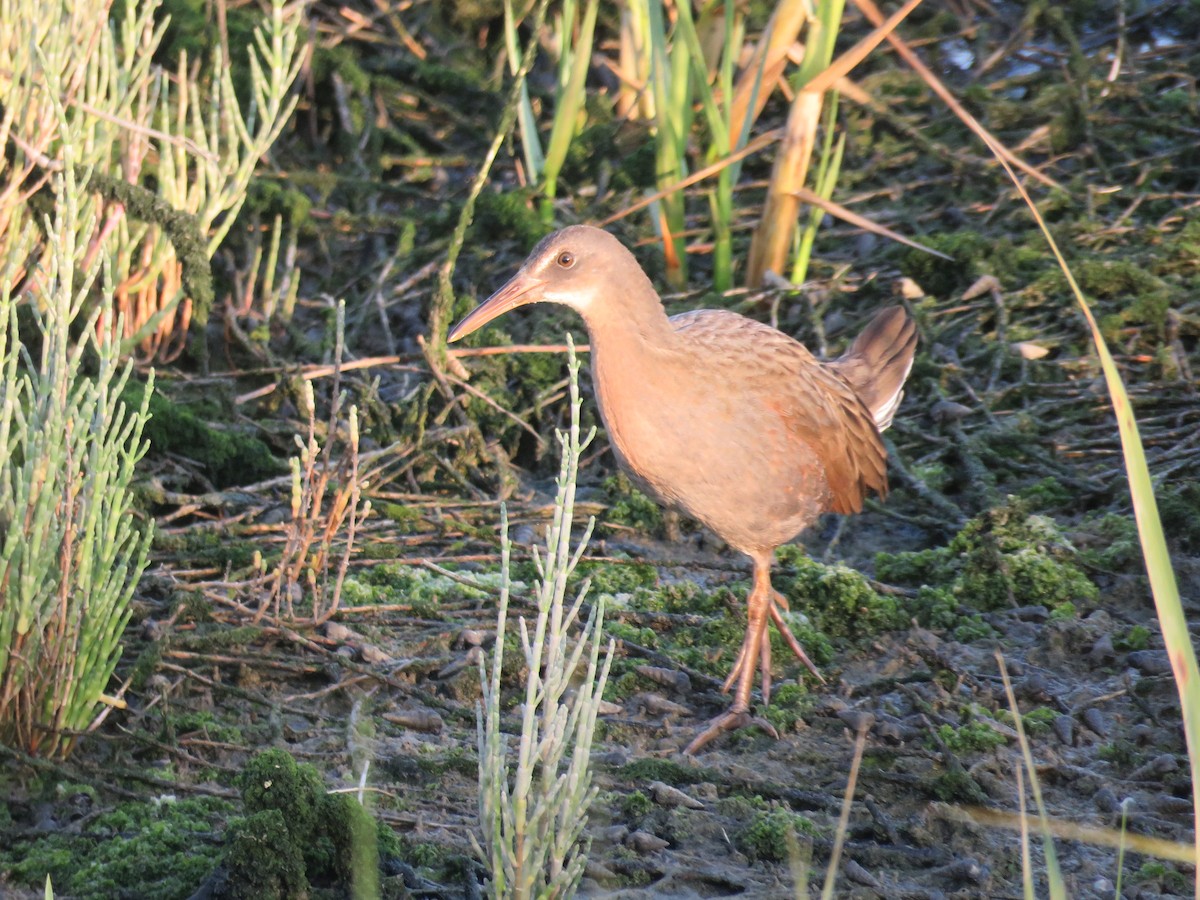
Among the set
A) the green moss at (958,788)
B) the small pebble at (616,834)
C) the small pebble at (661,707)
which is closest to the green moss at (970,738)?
the green moss at (958,788)

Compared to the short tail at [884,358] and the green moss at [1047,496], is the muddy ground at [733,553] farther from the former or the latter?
the short tail at [884,358]

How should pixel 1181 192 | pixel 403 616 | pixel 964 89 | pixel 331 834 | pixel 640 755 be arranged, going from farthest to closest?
pixel 964 89 < pixel 1181 192 < pixel 403 616 < pixel 640 755 < pixel 331 834

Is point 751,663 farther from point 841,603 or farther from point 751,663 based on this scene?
point 841,603

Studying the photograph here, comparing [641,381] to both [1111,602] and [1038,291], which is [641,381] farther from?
[1038,291]

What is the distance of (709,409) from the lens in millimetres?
3965

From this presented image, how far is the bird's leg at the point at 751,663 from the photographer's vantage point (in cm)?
393

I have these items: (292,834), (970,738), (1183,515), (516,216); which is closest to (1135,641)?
(1183,515)

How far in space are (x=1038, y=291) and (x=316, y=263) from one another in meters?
3.44

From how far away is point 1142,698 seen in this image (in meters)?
3.98

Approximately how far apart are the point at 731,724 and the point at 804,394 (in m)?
1.05

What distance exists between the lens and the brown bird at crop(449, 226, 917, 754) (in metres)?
3.89

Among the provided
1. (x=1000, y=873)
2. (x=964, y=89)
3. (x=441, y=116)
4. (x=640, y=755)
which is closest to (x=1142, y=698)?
(x=1000, y=873)

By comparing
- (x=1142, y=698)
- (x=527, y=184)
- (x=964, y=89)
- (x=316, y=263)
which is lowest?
(x=1142, y=698)

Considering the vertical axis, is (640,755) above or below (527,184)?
below
